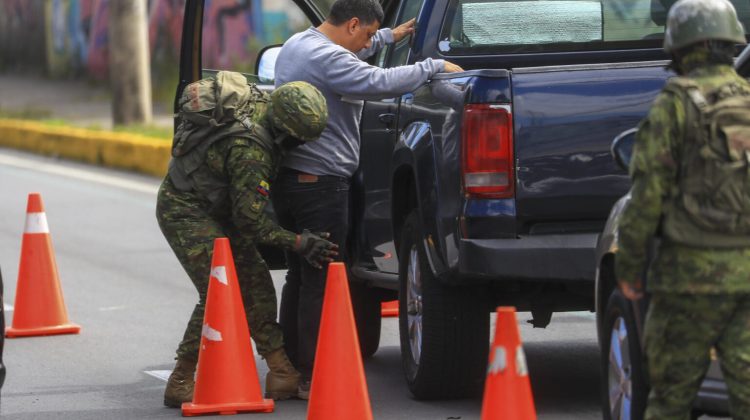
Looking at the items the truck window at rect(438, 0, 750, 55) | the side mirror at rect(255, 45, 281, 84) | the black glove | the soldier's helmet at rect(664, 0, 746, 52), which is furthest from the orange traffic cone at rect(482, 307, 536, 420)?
the side mirror at rect(255, 45, 281, 84)

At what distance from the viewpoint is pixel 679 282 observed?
4.77m

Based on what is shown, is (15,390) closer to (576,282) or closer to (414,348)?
(414,348)

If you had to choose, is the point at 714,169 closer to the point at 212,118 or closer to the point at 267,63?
the point at 212,118

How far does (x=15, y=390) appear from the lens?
802 centimetres

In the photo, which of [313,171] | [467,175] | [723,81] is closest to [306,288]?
[313,171]

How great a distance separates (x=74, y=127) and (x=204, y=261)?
16.4 m

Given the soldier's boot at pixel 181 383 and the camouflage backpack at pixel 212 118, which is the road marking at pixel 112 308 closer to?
the soldier's boot at pixel 181 383

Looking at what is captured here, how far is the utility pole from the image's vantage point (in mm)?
22469

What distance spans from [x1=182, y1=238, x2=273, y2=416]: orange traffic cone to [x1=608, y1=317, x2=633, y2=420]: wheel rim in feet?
6.15

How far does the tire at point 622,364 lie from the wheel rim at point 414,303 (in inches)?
63.1

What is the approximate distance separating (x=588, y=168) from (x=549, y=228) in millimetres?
269

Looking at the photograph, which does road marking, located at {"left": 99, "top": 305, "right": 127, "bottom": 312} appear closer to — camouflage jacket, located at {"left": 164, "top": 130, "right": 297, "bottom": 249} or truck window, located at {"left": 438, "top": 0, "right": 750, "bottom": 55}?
camouflage jacket, located at {"left": 164, "top": 130, "right": 297, "bottom": 249}

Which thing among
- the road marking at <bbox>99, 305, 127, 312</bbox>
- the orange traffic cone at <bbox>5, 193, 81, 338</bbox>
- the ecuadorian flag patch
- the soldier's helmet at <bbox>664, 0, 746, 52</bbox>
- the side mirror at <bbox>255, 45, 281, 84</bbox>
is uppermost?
the soldier's helmet at <bbox>664, 0, 746, 52</bbox>

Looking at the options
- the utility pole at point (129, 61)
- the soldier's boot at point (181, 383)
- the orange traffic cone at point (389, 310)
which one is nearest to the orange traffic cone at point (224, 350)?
the soldier's boot at point (181, 383)
